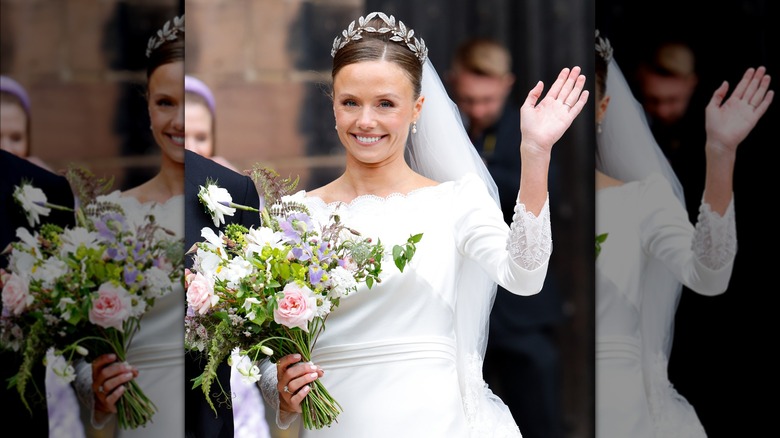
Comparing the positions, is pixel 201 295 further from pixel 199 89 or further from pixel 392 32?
pixel 392 32

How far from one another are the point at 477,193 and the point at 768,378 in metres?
1.18

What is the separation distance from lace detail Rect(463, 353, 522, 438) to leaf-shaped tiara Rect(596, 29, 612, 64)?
104 cm

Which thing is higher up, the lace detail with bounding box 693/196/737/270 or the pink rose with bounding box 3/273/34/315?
the lace detail with bounding box 693/196/737/270

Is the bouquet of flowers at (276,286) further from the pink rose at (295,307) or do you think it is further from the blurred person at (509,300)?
the blurred person at (509,300)

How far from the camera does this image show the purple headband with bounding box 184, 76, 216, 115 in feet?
10.8

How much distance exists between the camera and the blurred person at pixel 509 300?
3.22 m

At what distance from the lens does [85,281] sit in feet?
10.5

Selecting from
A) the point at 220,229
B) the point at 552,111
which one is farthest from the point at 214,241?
the point at 552,111

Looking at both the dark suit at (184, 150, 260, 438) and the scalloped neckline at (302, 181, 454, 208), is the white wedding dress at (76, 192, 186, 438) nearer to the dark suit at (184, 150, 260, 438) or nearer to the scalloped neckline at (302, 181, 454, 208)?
the dark suit at (184, 150, 260, 438)

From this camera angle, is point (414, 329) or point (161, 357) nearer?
point (414, 329)

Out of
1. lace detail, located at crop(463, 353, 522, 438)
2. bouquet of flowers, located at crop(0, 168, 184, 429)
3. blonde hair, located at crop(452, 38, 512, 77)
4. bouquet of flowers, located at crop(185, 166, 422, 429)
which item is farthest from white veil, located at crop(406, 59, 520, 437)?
bouquet of flowers, located at crop(0, 168, 184, 429)

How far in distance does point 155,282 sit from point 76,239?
272 millimetres

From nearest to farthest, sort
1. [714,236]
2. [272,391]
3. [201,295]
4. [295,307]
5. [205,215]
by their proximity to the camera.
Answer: [295,307], [201,295], [272,391], [205,215], [714,236]

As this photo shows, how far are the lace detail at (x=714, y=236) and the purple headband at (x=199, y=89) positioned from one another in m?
1.58
